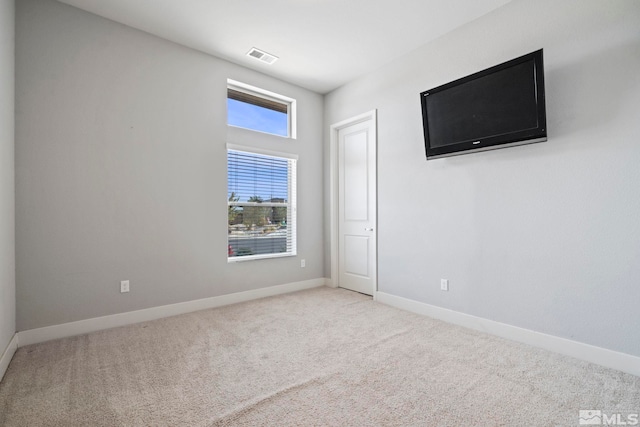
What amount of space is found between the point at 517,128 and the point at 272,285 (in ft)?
10.7

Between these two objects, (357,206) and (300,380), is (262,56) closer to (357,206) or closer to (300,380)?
(357,206)

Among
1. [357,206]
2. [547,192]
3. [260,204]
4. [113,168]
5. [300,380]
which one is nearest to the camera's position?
[300,380]

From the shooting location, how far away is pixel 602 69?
7.20ft

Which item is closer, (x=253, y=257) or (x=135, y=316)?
(x=135, y=316)

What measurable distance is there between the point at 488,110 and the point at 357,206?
2062 mm

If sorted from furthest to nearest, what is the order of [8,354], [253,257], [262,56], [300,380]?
[253,257] → [262,56] → [8,354] → [300,380]

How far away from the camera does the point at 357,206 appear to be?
14.0 ft

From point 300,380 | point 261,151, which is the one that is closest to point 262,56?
point 261,151

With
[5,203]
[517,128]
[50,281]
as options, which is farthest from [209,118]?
[517,128]

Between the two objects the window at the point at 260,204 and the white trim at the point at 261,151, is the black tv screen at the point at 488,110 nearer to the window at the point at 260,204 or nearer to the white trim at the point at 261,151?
the white trim at the point at 261,151

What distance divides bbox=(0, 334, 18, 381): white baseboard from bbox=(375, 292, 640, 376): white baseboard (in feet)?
11.4

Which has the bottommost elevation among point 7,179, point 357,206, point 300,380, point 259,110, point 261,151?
point 300,380

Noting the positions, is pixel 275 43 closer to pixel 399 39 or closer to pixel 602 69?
pixel 399 39

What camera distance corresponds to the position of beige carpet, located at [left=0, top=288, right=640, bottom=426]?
1640 millimetres
